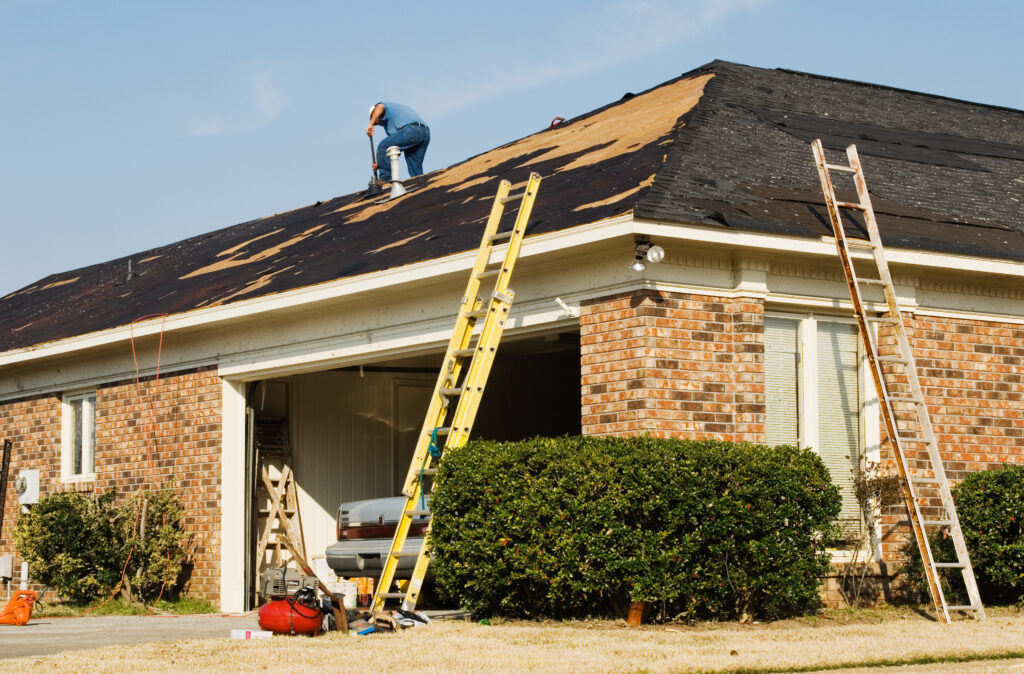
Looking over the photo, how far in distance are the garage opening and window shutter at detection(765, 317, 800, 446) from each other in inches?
186

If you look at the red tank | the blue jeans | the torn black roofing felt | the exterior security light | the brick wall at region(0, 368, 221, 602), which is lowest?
the red tank

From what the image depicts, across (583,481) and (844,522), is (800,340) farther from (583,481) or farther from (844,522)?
(583,481)

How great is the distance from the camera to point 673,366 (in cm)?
1259

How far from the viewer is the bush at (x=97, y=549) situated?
16.8m

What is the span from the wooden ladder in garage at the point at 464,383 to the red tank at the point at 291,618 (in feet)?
3.37

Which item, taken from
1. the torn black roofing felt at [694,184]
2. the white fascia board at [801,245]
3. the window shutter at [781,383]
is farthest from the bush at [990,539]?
the torn black roofing felt at [694,184]

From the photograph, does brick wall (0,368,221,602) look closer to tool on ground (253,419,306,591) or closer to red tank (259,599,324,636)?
tool on ground (253,419,306,591)

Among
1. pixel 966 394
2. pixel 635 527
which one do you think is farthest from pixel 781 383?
pixel 635 527

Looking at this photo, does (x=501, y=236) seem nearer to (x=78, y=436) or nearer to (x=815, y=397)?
(x=815, y=397)

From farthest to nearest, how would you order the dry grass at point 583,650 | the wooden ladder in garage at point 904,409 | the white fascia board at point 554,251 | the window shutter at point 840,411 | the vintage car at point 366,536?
the vintage car at point 366,536 → the window shutter at point 840,411 → the white fascia board at point 554,251 → the wooden ladder in garage at point 904,409 → the dry grass at point 583,650

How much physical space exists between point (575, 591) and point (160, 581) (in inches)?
300

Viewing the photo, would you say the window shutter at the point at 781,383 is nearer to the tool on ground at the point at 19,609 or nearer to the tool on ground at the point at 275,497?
the tool on ground at the point at 275,497

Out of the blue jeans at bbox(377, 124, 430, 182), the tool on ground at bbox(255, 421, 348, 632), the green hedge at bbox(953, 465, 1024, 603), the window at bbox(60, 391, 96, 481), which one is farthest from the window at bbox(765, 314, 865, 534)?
the blue jeans at bbox(377, 124, 430, 182)

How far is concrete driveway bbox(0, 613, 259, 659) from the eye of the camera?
36.9 feet
